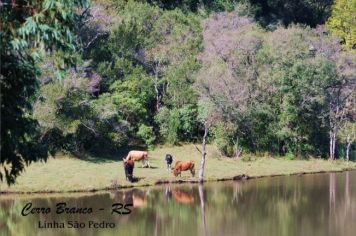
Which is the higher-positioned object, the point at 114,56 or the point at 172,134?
the point at 114,56

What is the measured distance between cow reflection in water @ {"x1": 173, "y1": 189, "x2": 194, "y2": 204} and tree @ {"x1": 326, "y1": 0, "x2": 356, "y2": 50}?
41.5 metres

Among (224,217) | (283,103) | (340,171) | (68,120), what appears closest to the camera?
(224,217)

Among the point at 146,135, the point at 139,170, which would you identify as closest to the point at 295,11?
the point at 146,135

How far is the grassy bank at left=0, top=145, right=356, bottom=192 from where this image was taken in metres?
32.1

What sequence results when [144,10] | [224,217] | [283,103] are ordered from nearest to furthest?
[224,217], [283,103], [144,10]

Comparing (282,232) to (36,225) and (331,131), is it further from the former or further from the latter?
(331,131)

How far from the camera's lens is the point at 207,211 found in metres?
28.0

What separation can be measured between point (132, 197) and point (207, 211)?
4295 mm

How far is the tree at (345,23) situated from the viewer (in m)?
68.6

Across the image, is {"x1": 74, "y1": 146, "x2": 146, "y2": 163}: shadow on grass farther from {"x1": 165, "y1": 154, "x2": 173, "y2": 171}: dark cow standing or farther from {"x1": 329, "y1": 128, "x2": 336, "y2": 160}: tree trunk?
{"x1": 329, "y1": 128, "x2": 336, "y2": 160}: tree trunk

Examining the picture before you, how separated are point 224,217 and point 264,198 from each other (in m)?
5.37

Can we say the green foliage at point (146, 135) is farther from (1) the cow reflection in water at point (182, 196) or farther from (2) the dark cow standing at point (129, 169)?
(1) the cow reflection in water at point (182, 196)

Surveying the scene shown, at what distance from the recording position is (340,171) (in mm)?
43562

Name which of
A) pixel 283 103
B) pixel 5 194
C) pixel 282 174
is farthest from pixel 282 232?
pixel 283 103
